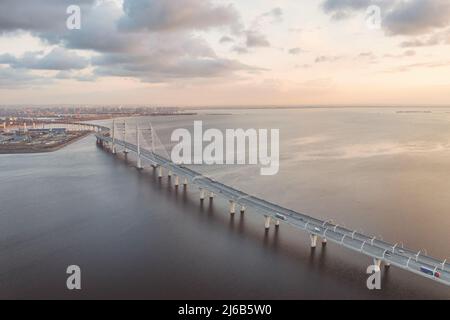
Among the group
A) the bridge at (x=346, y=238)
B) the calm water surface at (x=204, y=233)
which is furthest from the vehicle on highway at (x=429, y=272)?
the calm water surface at (x=204, y=233)

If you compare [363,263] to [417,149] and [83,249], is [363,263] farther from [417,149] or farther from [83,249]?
[417,149]

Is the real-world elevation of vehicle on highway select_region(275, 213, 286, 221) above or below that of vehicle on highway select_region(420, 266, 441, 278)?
above

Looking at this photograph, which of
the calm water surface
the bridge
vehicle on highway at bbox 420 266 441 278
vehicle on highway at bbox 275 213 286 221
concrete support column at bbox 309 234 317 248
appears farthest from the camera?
vehicle on highway at bbox 275 213 286 221

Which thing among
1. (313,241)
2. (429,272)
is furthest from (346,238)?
(429,272)

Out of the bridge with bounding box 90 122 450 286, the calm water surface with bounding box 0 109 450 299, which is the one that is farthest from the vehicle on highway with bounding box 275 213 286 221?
the calm water surface with bounding box 0 109 450 299

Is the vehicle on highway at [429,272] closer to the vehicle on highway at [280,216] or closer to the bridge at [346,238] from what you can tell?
the bridge at [346,238]

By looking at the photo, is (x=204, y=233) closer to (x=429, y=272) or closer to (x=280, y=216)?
(x=280, y=216)

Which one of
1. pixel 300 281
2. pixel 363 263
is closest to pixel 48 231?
pixel 300 281

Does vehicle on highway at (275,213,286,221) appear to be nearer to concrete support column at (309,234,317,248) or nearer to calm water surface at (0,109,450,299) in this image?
calm water surface at (0,109,450,299)

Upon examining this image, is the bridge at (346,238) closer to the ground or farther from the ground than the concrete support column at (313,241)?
farther from the ground
